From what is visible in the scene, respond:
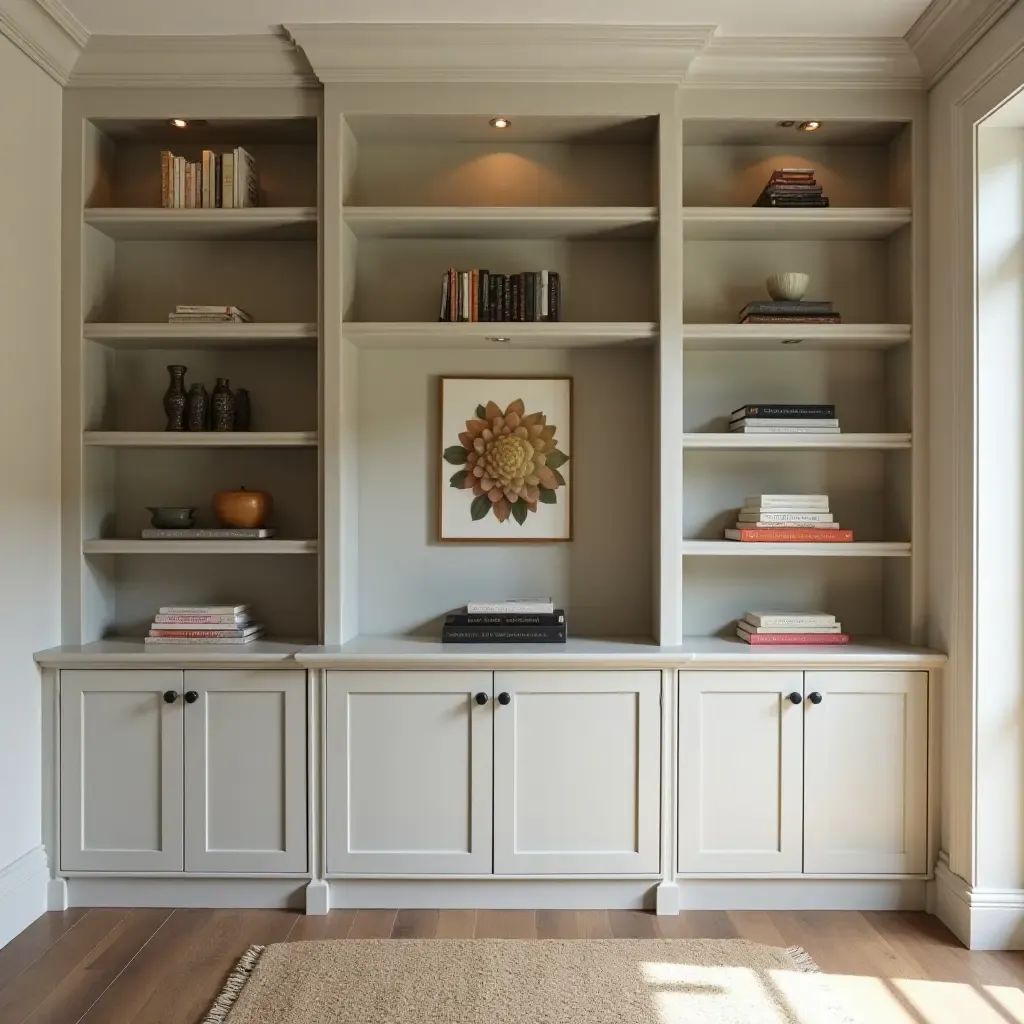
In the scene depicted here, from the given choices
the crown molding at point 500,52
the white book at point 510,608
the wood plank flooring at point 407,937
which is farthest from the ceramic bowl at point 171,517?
the crown molding at point 500,52

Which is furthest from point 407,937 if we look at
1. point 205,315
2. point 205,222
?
point 205,222

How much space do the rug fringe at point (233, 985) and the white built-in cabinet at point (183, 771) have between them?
0.33 meters

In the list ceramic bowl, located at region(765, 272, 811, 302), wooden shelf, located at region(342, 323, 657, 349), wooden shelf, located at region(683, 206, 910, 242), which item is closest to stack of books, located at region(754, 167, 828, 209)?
wooden shelf, located at region(683, 206, 910, 242)

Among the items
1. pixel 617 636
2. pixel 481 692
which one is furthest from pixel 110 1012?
pixel 617 636

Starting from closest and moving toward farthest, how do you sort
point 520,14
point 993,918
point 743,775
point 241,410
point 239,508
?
point 993,918 → point 520,14 → point 743,775 → point 239,508 → point 241,410

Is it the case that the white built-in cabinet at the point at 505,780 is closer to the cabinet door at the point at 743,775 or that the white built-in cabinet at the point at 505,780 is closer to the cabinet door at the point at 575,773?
the cabinet door at the point at 575,773

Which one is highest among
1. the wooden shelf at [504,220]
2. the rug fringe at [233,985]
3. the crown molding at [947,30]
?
the crown molding at [947,30]

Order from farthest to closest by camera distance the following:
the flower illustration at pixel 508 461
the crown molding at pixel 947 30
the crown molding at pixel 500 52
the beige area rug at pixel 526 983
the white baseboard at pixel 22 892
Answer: the flower illustration at pixel 508 461 → the crown molding at pixel 500 52 → the white baseboard at pixel 22 892 → the crown molding at pixel 947 30 → the beige area rug at pixel 526 983

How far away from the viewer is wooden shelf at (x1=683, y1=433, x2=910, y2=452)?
9.75ft

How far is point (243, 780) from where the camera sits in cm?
288

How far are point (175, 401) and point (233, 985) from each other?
1.82 meters

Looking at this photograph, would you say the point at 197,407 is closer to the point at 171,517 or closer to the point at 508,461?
the point at 171,517

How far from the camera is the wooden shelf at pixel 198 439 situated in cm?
300

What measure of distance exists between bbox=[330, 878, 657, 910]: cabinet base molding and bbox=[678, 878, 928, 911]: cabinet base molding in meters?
0.18
